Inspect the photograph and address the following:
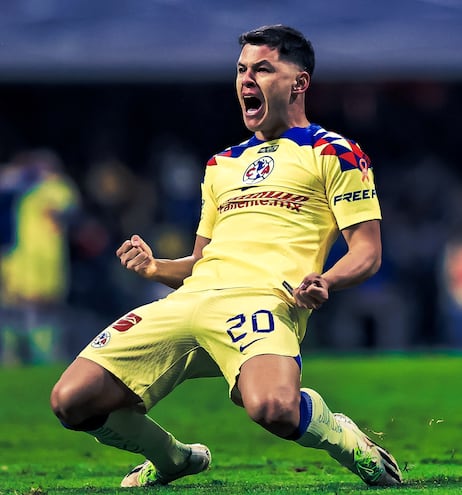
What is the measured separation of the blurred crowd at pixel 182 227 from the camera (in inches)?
649

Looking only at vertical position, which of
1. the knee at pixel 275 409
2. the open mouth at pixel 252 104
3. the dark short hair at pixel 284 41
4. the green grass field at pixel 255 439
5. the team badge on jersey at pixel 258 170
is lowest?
the green grass field at pixel 255 439

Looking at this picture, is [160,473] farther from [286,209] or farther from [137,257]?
[286,209]

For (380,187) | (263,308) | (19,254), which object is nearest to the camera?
(263,308)

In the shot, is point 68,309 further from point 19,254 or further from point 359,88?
point 359,88

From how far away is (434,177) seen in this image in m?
19.6

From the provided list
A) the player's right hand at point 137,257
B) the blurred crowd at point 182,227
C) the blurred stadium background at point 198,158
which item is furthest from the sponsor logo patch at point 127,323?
the blurred stadium background at point 198,158

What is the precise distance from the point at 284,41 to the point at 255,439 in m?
3.10

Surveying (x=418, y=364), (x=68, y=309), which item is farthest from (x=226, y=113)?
(x=418, y=364)

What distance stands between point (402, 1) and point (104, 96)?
167 inches

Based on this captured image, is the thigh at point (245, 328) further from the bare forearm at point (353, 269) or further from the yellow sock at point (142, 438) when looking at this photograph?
the yellow sock at point (142, 438)

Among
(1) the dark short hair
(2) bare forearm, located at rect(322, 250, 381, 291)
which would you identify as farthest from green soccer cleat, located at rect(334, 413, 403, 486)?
(1) the dark short hair

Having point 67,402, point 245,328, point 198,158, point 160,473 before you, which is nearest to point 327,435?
point 245,328

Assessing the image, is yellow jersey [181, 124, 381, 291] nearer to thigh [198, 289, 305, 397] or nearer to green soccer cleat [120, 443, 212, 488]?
thigh [198, 289, 305, 397]

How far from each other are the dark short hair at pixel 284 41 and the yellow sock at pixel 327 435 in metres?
1.51
